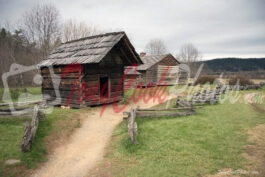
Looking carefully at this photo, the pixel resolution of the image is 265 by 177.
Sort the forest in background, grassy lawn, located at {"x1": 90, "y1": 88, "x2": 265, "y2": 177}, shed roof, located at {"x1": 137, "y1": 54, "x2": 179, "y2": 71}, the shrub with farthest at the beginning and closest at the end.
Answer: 1. the forest in background
2. shed roof, located at {"x1": 137, "y1": 54, "x2": 179, "y2": 71}
3. the shrub
4. grassy lawn, located at {"x1": 90, "y1": 88, "x2": 265, "y2": 177}

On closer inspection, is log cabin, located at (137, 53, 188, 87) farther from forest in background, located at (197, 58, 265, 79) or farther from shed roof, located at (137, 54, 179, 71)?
forest in background, located at (197, 58, 265, 79)

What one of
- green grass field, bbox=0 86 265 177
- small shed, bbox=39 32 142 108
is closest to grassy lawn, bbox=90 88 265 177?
green grass field, bbox=0 86 265 177

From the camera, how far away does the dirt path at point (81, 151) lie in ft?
18.2

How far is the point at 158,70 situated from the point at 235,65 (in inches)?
2072

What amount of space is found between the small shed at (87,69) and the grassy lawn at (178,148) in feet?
15.2

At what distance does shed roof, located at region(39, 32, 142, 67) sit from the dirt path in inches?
154

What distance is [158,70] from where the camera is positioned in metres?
29.9

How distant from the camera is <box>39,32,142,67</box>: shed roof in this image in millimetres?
11633

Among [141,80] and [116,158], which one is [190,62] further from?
[116,158]

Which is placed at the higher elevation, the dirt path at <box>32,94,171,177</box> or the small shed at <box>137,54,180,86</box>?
the small shed at <box>137,54,180,86</box>

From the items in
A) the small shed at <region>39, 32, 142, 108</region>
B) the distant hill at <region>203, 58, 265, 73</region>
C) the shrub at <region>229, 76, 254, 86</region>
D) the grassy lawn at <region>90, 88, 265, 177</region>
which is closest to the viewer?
the grassy lawn at <region>90, 88, 265, 177</region>

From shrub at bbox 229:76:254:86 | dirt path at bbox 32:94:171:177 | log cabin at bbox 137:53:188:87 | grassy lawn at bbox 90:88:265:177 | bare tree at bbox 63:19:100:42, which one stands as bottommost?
dirt path at bbox 32:94:171:177

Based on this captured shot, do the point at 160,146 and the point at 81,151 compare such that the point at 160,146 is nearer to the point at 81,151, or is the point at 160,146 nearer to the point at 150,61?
the point at 81,151

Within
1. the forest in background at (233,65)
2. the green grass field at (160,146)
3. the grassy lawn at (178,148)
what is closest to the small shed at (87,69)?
the green grass field at (160,146)
